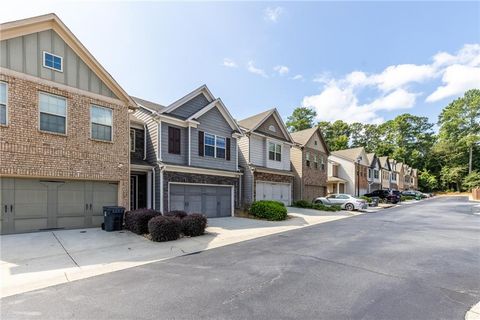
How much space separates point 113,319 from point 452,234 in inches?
536

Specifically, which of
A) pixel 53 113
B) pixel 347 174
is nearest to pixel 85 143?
pixel 53 113

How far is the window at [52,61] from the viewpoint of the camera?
34.5 ft

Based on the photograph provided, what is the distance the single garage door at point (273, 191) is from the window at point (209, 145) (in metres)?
5.46

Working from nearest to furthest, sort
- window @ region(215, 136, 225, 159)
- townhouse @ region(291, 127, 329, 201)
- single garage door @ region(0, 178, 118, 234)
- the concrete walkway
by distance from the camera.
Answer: the concrete walkway, single garage door @ region(0, 178, 118, 234), window @ region(215, 136, 225, 159), townhouse @ region(291, 127, 329, 201)

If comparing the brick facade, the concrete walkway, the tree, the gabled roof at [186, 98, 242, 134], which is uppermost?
the tree

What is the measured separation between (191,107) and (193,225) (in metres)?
8.26

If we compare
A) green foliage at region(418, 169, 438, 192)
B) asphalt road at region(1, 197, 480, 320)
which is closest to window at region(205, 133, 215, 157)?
asphalt road at region(1, 197, 480, 320)

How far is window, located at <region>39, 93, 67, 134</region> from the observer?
10352 mm

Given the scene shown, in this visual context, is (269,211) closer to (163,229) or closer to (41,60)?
(163,229)

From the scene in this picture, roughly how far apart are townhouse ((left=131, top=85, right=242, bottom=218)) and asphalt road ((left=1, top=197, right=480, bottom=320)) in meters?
6.87

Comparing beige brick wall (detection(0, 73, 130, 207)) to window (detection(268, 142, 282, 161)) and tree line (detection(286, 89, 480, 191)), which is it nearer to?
window (detection(268, 142, 282, 161))

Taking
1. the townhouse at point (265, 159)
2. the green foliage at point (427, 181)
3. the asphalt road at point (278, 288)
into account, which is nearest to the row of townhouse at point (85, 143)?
the townhouse at point (265, 159)

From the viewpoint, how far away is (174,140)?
15.1m

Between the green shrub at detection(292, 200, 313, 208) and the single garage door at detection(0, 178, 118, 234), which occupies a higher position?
the single garage door at detection(0, 178, 118, 234)
